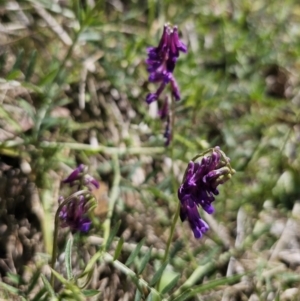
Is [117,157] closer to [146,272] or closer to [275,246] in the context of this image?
[146,272]

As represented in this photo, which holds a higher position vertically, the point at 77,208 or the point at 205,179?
the point at 205,179

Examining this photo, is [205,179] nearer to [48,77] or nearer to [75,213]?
[75,213]

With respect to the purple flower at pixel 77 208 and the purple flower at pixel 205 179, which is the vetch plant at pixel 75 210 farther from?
the purple flower at pixel 205 179

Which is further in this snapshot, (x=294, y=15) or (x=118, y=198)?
(x=294, y=15)

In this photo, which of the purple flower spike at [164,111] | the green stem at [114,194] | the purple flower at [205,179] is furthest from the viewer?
the purple flower spike at [164,111]

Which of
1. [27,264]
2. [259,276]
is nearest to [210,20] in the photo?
[259,276]

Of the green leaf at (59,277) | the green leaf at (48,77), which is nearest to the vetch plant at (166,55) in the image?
the green leaf at (48,77)

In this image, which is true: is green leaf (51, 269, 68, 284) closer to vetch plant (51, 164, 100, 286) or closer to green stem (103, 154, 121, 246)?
vetch plant (51, 164, 100, 286)

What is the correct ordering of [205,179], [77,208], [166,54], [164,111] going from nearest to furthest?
[205,179], [77,208], [166,54], [164,111]

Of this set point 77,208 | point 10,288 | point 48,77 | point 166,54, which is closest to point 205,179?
point 77,208
